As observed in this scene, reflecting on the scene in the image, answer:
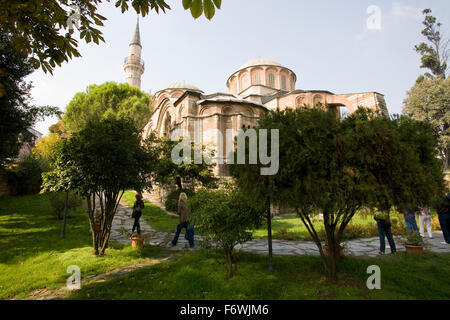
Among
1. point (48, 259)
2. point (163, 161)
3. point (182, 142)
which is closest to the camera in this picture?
point (48, 259)

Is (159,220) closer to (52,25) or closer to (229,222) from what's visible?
(229,222)

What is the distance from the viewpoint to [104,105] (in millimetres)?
23234

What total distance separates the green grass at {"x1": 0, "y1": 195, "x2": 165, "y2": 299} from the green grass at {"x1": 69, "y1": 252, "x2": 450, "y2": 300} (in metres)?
0.96

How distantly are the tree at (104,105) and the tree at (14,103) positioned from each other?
12.2 meters

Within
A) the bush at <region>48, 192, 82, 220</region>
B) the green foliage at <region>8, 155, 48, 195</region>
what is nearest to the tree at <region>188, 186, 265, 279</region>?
the bush at <region>48, 192, 82, 220</region>

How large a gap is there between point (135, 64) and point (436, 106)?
40499mm

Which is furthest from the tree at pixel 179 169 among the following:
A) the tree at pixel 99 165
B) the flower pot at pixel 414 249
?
the flower pot at pixel 414 249

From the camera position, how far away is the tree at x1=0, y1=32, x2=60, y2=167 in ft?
26.7

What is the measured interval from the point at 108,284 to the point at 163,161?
364 inches

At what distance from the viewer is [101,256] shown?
18.4 ft

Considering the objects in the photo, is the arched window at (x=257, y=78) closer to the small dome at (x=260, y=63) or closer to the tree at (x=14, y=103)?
the small dome at (x=260, y=63)

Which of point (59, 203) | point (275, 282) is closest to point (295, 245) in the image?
point (275, 282)
